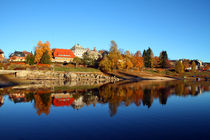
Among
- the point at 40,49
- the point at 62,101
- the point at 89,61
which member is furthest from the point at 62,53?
the point at 62,101

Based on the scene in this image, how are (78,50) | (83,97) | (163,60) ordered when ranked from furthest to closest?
(78,50) → (163,60) → (83,97)

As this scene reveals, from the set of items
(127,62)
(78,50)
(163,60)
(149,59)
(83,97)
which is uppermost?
(78,50)

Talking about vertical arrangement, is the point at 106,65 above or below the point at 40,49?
below

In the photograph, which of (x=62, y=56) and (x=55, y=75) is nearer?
(x=55, y=75)

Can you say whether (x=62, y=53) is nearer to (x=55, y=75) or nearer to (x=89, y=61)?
(x=89, y=61)

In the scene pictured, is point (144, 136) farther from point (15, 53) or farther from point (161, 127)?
point (15, 53)

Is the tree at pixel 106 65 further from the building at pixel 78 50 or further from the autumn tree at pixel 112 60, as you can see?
the building at pixel 78 50

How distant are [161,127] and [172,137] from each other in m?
1.81

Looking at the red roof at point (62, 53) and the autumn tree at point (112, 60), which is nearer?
the autumn tree at point (112, 60)

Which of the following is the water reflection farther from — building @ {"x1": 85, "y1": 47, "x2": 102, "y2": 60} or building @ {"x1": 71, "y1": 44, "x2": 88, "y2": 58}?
building @ {"x1": 71, "y1": 44, "x2": 88, "y2": 58}

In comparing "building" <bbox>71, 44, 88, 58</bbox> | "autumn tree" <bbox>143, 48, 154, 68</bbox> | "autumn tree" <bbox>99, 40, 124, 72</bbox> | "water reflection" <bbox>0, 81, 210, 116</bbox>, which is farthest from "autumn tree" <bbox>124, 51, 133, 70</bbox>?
"building" <bbox>71, 44, 88, 58</bbox>

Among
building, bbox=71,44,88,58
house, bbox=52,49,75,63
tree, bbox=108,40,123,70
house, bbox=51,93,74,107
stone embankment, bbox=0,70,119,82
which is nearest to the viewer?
house, bbox=51,93,74,107

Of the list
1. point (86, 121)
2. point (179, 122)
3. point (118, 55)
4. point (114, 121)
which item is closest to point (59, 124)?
point (86, 121)

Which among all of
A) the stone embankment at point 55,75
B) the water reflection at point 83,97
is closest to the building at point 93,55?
the stone embankment at point 55,75
